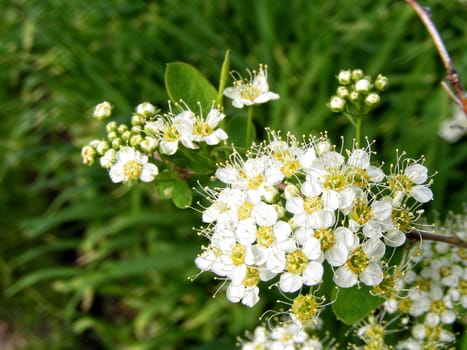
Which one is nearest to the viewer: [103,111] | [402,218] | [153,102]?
[402,218]

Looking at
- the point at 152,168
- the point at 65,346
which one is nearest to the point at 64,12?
the point at 65,346

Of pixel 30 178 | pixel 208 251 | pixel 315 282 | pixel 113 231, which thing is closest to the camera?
pixel 315 282

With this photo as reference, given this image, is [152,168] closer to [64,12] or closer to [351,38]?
[351,38]

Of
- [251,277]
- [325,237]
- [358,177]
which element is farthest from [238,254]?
[358,177]

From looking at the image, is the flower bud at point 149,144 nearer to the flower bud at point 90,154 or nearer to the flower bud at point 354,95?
the flower bud at point 90,154

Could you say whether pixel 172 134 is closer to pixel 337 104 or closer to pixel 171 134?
pixel 171 134
